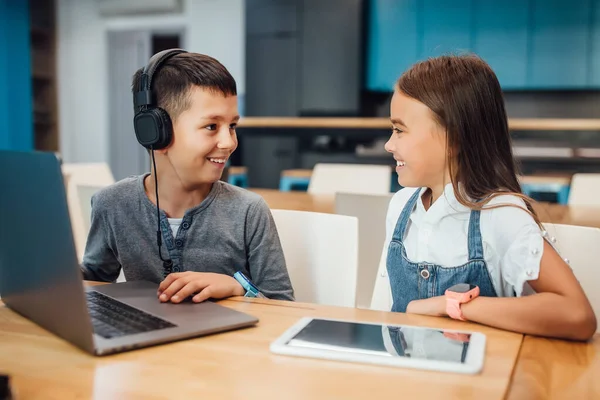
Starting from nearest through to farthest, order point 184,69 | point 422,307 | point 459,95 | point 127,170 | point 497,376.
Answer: point 497,376 → point 422,307 → point 459,95 → point 184,69 → point 127,170

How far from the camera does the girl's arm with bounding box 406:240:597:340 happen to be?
799mm

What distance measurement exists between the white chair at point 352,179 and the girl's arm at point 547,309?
176cm

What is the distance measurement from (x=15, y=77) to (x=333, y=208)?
5.83 meters

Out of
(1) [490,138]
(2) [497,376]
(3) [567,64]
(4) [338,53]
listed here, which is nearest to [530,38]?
(3) [567,64]

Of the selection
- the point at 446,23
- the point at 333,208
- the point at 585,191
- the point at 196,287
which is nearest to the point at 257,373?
the point at 196,287

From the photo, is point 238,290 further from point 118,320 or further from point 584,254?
point 584,254

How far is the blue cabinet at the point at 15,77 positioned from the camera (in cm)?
660

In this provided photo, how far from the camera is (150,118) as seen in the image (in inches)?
46.1

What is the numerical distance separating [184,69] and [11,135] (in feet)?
20.6

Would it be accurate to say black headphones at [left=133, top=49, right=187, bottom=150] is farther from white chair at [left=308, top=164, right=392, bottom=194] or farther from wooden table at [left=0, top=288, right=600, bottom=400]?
white chair at [left=308, top=164, right=392, bottom=194]

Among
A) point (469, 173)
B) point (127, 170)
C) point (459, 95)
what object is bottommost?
point (127, 170)

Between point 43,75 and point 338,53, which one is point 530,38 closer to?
point 338,53

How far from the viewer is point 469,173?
1079mm

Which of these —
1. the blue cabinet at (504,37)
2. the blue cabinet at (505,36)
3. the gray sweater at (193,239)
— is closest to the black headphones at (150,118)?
the gray sweater at (193,239)
